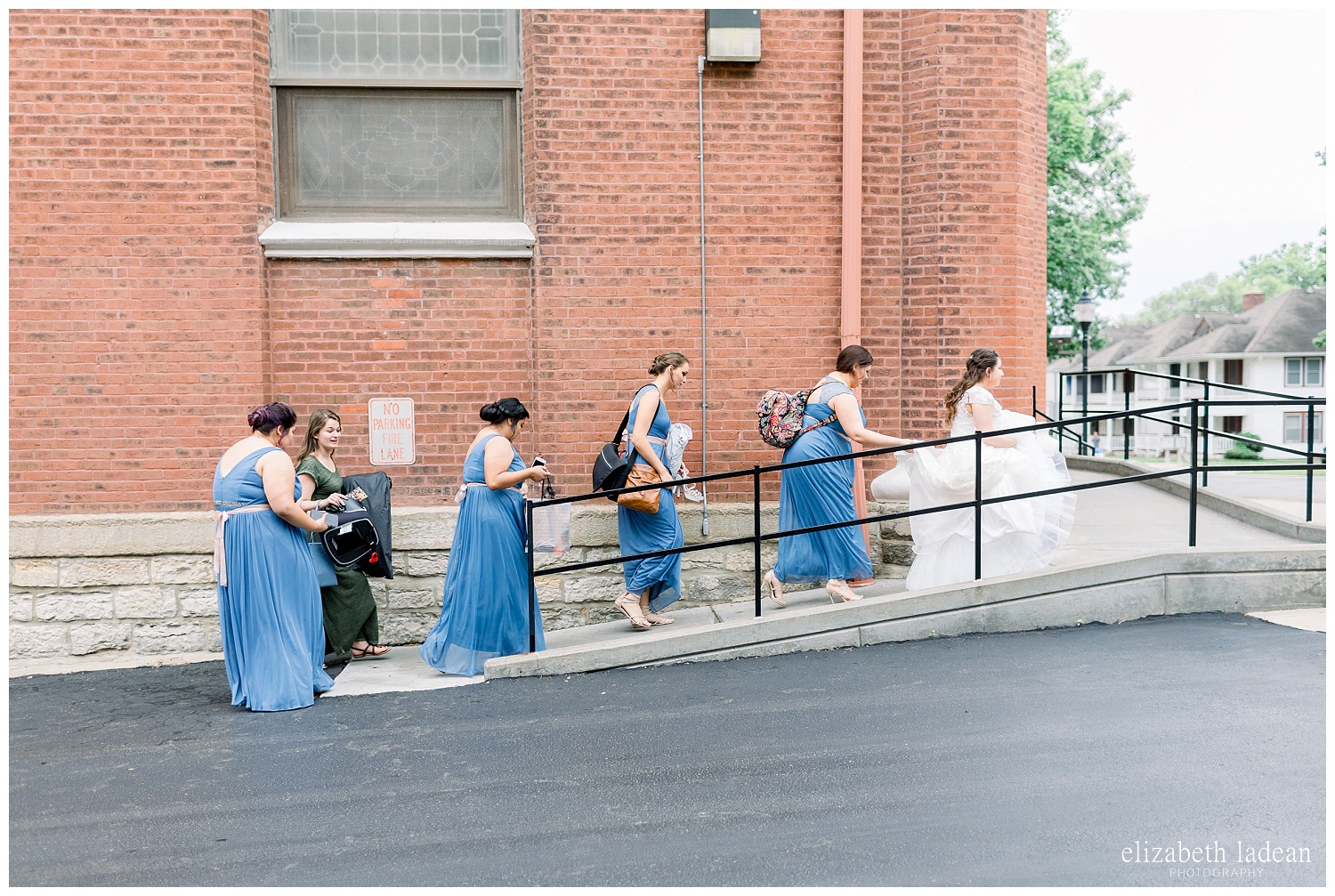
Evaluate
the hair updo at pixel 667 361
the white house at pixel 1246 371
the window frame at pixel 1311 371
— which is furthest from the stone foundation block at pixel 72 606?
the window frame at pixel 1311 371

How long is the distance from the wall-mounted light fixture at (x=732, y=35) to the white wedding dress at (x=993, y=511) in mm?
3009

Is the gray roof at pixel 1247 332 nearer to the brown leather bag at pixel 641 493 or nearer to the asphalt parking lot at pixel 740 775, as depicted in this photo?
the brown leather bag at pixel 641 493

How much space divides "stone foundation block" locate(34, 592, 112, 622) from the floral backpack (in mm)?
4892

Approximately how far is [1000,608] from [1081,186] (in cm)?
2872

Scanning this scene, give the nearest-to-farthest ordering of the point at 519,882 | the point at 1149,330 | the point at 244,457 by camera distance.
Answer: the point at 519,882 → the point at 244,457 → the point at 1149,330

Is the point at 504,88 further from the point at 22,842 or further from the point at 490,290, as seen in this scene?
the point at 22,842

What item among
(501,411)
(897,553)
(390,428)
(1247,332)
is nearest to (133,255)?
(390,428)

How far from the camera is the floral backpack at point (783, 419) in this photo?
22.4 ft

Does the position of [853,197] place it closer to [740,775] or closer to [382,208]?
[382,208]

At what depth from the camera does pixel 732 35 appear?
7613mm

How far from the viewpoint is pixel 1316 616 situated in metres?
6.38

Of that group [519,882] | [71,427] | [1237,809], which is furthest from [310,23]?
[1237,809]

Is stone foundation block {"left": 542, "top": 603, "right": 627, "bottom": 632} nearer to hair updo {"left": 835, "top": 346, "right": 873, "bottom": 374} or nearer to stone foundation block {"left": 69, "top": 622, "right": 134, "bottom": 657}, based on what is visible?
hair updo {"left": 835, "top": 346, "right": 873, "bottom": 374}

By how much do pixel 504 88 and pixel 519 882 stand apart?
6120mm
